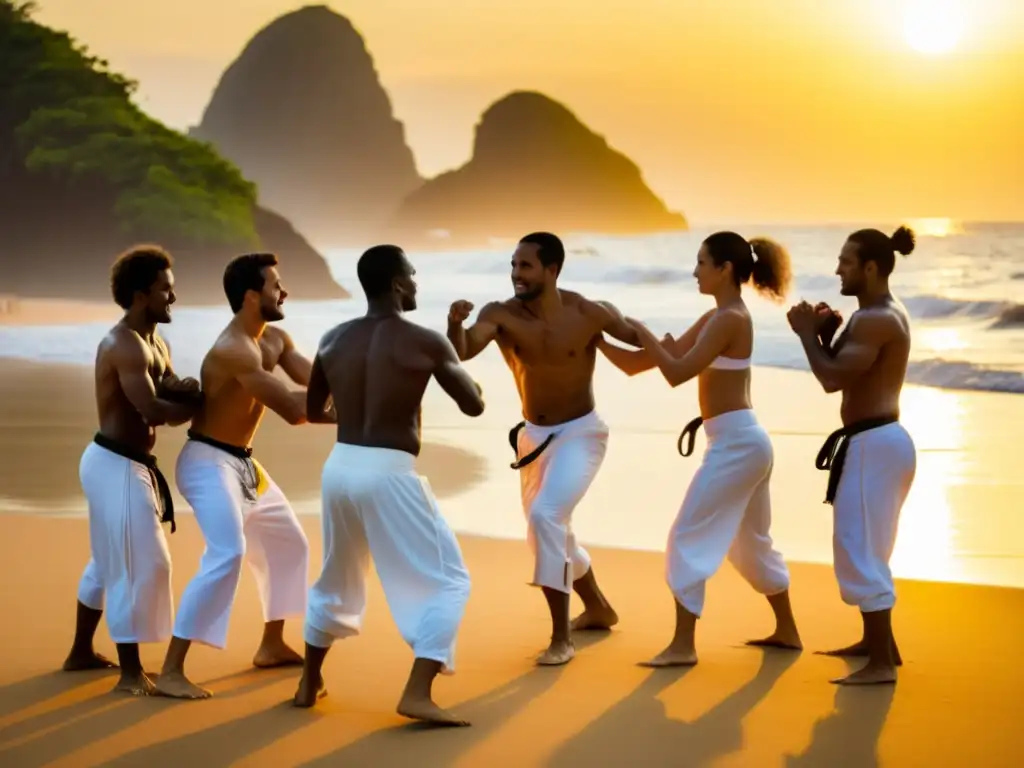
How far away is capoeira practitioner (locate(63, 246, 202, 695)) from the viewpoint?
488cm

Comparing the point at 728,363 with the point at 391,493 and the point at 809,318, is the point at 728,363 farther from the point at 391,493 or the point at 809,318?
the point at 391,493

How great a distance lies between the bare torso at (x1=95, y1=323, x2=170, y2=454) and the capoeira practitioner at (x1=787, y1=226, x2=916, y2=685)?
85.1 inches

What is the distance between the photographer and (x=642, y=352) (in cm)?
566

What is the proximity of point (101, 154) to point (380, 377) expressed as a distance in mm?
20371

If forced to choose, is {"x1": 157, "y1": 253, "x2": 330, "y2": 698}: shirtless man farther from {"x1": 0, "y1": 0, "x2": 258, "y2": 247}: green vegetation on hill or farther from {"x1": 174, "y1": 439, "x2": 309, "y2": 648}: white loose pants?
{"x1": 0, "y1": 0, "x2": 258, "y2": 247}: green vegetation on hill

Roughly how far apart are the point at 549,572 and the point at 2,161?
20.3 m

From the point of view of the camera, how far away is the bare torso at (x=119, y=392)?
193 inches

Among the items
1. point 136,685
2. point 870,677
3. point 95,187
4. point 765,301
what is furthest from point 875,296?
point 95,187

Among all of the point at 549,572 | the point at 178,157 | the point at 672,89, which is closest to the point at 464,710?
the point at 549,572

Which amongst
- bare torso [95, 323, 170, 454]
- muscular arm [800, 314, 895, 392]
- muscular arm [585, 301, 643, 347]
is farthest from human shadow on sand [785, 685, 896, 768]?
bare torso [95, 323, 170, 454]

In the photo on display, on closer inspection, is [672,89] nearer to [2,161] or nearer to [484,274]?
[484,274]

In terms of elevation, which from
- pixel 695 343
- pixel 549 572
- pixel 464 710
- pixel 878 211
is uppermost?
pixel 878 211

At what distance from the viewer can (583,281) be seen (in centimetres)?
2541

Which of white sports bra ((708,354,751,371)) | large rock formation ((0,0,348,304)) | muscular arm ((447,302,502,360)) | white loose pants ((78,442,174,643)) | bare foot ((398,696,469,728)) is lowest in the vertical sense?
bare foot ((398,696,469,728))
